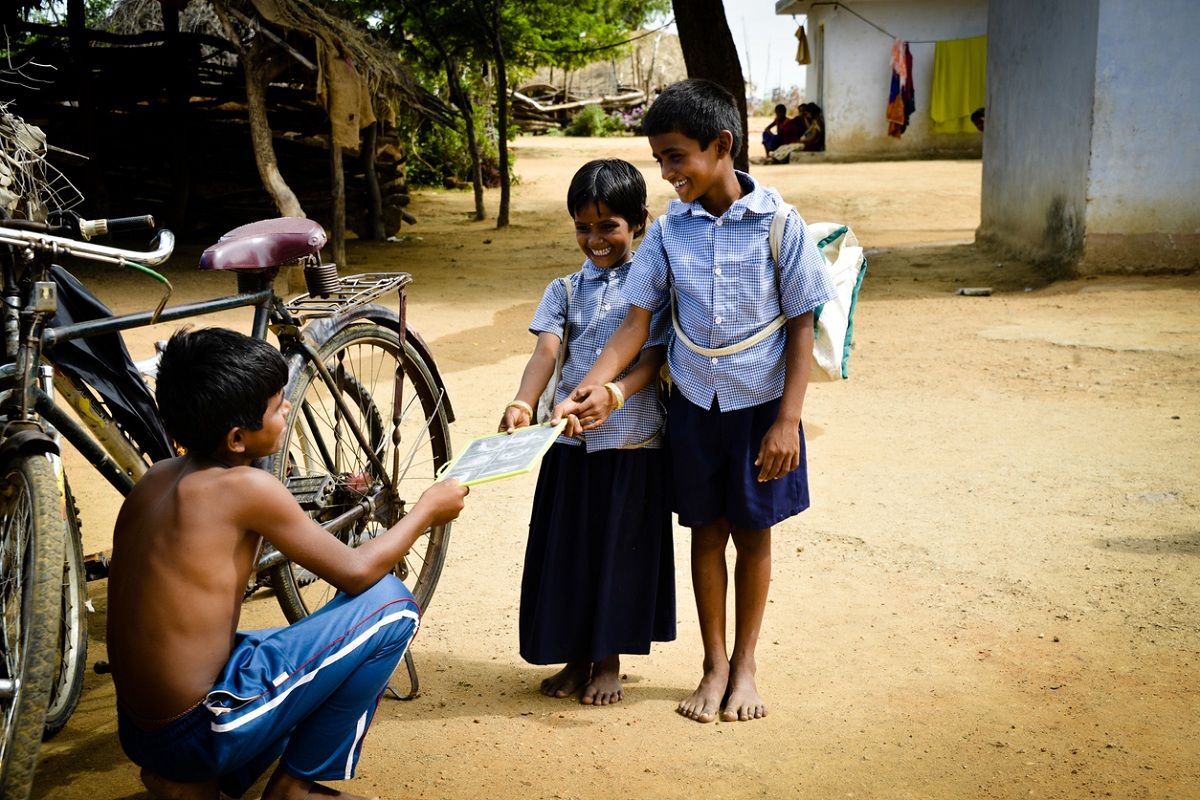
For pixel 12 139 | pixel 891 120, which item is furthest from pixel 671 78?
pixel 12 139

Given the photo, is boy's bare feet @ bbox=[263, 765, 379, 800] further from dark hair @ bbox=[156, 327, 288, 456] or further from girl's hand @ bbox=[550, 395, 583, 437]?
girl's hand @ bbox=[550, 395, 583, 437]

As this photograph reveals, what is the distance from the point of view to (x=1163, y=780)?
234 cm

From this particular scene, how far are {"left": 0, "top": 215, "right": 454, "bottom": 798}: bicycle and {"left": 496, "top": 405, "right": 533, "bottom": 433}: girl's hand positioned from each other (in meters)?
0.51

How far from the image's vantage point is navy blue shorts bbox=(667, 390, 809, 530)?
2600mm

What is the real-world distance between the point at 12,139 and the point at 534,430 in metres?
2.07

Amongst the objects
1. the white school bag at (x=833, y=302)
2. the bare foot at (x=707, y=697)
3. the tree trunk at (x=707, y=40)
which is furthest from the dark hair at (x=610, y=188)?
the tree trunk at (x=707, y=40)

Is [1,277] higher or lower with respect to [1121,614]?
higher

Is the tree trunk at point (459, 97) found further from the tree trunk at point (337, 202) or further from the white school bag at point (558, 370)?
the white school bag at point (558, 370)

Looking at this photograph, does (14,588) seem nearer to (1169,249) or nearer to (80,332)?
(80,332)

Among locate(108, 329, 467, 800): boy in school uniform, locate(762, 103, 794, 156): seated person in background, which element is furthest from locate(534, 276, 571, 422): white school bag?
locate(762, 103, 794, 156): seated person in background

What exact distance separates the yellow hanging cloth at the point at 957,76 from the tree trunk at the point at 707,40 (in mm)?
11261

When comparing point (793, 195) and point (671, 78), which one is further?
point (671, 78)

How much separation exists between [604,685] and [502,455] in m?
0.86

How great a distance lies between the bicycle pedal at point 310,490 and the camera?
2.71 meters
